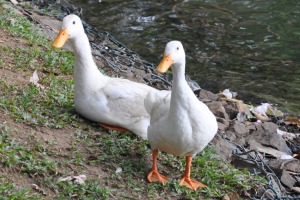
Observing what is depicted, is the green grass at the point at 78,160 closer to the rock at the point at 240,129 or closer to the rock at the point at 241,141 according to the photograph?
the rock at the point at 241,141

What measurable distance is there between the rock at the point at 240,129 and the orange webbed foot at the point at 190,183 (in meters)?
2.11

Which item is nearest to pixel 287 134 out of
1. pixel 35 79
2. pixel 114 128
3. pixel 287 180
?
pixel 287 180

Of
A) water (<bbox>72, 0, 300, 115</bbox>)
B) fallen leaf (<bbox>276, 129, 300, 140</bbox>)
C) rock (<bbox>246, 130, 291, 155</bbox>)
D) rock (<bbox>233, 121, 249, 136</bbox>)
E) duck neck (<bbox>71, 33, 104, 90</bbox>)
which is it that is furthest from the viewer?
water (<bbox>72, 0, 300, 115</bbox>)

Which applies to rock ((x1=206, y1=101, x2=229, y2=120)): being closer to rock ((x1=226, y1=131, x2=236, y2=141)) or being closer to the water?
rock ((x1=226, y1=131, x2=236, y2=141))

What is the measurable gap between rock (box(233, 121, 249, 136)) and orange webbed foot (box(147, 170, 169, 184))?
2.23m

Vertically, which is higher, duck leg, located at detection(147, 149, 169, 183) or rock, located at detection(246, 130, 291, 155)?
duck leg, located at detection(147, 149, 169, 183)

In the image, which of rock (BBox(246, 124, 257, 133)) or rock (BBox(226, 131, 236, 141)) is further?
rock (BBox(246, 124, 257, 133))

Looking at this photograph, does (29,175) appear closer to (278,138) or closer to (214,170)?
(214,170)

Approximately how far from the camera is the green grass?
16.4ft

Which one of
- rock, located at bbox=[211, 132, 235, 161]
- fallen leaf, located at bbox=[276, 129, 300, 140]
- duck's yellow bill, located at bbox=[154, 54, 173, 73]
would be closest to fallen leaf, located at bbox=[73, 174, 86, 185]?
duck's yellow bill, located at bbox=[154, 54, 173, 73]

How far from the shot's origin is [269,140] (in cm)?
738

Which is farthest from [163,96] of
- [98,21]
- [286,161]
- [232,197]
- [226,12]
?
[226,12]

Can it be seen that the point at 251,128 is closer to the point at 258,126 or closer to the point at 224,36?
the point at 258,126

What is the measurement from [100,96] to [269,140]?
2.31m
